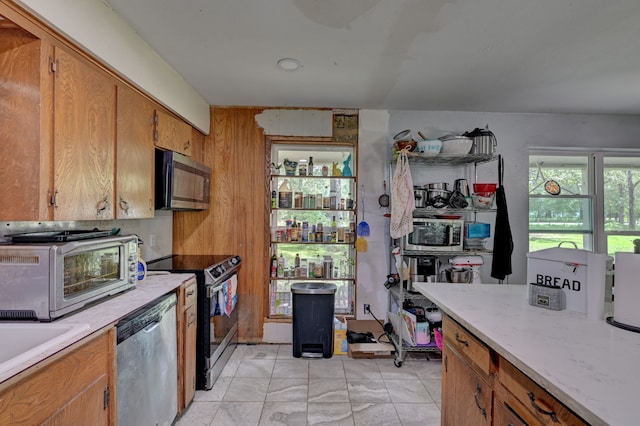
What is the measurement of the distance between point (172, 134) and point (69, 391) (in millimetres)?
1956

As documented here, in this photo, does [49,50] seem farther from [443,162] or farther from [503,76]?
[443,162]

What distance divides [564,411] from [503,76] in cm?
248

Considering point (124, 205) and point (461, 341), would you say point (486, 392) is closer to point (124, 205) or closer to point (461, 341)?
point (461, 341)

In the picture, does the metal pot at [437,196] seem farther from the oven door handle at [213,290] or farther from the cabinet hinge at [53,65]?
the cabinet hinge at [53,65]

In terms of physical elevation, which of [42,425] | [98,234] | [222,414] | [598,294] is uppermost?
[98,234]

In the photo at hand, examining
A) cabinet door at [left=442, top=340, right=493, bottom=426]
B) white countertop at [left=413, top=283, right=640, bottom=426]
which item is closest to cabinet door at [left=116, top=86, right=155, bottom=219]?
white countertop at [left=413, top=283, right=640, bottom=426]

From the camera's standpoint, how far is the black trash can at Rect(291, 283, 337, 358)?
302 cm

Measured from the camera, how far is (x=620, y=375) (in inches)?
35.5

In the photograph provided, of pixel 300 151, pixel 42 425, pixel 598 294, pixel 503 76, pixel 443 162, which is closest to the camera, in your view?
pixel 42 425

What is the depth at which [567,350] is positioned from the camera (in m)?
1.05

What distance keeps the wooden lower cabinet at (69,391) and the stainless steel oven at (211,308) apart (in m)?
1.01

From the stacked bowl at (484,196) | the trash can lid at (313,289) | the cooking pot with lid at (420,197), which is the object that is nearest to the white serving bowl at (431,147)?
the cooking pot with lid at (420,197)

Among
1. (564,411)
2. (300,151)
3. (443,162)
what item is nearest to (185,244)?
(300,151)

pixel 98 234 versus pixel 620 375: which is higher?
pixel 98 234
